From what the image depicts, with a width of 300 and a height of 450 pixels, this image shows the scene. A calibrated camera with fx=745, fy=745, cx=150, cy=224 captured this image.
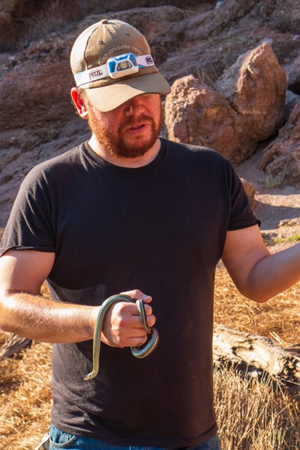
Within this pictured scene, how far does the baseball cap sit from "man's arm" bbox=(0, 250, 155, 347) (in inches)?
20.6

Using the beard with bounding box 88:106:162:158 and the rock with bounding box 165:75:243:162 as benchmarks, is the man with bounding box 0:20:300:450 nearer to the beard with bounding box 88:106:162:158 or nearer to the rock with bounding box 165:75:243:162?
the beard with bounding box 88:106:162:158

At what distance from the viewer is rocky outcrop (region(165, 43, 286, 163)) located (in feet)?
28.0

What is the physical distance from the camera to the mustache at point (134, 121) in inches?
87.0

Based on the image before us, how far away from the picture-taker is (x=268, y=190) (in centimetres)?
833

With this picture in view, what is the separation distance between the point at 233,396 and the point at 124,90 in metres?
1.70

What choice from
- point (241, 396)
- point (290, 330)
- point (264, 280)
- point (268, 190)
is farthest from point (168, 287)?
point (268, 190)

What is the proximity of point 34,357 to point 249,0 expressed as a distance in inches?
310

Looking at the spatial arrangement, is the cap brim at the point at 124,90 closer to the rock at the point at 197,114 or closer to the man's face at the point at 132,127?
the man's face at the point at 132,127

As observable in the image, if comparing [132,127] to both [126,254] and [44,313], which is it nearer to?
[126,254]

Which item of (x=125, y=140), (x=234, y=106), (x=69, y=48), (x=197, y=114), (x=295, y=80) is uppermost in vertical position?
(x=125, y=140)

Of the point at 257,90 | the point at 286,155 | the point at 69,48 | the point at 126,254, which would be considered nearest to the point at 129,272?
the point at 126,254

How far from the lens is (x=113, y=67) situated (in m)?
2.28

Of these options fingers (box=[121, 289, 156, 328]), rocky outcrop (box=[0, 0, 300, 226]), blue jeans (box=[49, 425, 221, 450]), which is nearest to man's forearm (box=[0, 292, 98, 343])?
fingers (box=[121, 289, 156, 328])

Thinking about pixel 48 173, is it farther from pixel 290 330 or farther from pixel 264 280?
pixel 290 330
